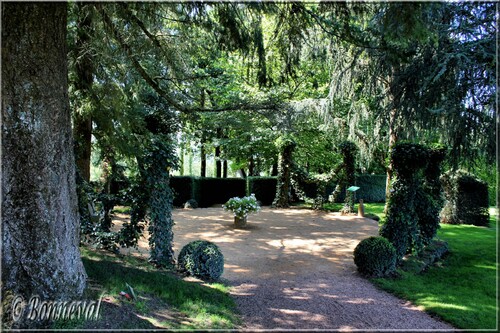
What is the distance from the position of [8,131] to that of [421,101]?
258 inches

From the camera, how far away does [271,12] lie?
4797mm

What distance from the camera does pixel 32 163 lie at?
3102 millimetres

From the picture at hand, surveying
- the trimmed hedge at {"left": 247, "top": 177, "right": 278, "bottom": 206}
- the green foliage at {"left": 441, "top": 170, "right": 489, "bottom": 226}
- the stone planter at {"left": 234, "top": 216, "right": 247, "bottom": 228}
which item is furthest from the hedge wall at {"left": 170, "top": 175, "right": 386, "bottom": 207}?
the stone planter at {"left": 234, "top": 216, "right": 247, "bottom": 228}

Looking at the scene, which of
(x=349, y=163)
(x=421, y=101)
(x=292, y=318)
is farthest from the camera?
(x=349, y=163)

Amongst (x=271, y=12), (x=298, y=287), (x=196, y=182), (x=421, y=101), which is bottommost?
(x=298, y=287)

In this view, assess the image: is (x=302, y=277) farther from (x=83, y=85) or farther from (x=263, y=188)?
(x=263, y=188)

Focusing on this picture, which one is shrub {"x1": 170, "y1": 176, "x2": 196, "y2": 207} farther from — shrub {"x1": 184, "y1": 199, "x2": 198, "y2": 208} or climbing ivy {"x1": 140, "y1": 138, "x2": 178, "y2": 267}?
climbing ivy {"x1": 140, "y1": 138, "x2": 178, "y2": 267}

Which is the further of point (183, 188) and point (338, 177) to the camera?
point (183, 188)

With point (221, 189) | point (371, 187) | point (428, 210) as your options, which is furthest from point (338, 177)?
point (428, 210)

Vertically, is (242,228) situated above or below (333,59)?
below

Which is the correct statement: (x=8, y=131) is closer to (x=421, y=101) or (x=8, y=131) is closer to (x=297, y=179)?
(x=421, y=101)

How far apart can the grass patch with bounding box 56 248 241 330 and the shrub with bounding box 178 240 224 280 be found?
0.24 meters

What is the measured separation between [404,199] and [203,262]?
4.32m

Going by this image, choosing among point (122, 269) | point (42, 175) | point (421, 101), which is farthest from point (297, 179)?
point (42, 175)
